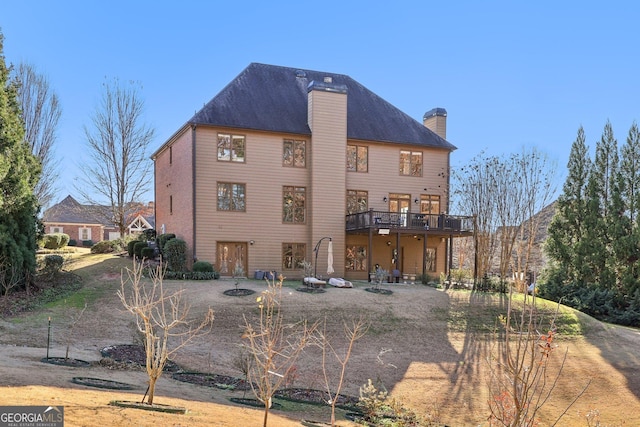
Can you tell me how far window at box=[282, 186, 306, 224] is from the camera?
24656 mm

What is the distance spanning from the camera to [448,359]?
Result: 47.6 ft

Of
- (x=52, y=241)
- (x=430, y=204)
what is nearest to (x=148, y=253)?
(x=52, y=241)

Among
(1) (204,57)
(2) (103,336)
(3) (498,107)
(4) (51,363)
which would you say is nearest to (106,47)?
(1) (204,57)

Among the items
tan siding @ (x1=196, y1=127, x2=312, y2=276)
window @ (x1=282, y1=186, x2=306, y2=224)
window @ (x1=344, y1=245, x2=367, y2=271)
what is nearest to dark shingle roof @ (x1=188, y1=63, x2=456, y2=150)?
tan siding @ (x1=196, y1=127, x2=312, y2=276)

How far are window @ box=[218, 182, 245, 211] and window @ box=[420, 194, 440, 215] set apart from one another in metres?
Answer: 9.90

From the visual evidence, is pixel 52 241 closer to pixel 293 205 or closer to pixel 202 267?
pixel 202 267

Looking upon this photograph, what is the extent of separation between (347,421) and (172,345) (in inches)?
275

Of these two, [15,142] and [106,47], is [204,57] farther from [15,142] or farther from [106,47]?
[15,142]

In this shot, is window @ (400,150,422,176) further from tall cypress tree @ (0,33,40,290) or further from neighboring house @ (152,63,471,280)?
tall cypress tree @ (0,33,40,290)

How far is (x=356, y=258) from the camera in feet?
84.9

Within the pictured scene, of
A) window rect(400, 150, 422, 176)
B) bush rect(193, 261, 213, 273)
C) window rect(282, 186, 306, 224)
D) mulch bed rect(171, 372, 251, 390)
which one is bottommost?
mulch bed rect(171, 372, 251, 390)

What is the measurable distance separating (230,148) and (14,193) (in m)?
9.32

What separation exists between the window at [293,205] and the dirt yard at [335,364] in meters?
4.43

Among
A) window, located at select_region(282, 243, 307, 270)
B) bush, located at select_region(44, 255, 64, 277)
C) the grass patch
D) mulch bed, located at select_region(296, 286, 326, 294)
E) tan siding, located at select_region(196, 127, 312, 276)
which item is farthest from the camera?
window, located at select_region(282, 243, 307, 270)
